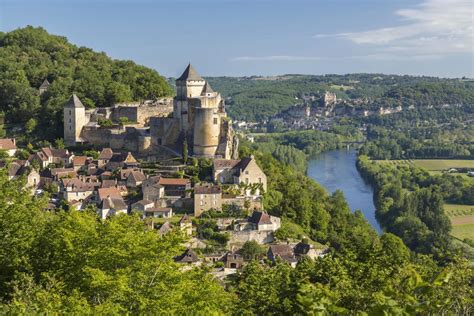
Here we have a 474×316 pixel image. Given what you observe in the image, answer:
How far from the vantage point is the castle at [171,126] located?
113 ft

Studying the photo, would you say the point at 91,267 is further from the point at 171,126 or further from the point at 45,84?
the point at 45,84

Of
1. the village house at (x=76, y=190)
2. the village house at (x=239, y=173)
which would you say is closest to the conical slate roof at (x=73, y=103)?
the village house at (x=76, y=190)

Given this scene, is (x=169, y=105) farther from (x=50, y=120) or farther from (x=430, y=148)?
(x=430, y=148)

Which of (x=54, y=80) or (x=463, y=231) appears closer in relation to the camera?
(x=463, y=231)

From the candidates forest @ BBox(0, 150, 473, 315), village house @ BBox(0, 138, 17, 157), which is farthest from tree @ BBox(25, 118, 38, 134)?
forest @ BBox(0, 150, 473, 315)

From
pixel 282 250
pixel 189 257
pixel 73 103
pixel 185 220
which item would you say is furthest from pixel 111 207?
pixel 73 103

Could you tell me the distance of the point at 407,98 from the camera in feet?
488

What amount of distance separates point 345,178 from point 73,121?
128 ft

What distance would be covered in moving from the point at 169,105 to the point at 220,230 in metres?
15.2

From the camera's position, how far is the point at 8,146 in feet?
125

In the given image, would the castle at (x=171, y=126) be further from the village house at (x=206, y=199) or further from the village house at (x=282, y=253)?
the village house at (x=282, y=253)

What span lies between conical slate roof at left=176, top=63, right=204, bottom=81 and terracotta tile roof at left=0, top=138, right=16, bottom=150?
38.7ft

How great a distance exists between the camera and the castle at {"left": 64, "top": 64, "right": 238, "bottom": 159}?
113 ft

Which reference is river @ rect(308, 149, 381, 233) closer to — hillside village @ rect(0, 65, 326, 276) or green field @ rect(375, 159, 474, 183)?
green field @ rect(375, 159, 474, 183)
